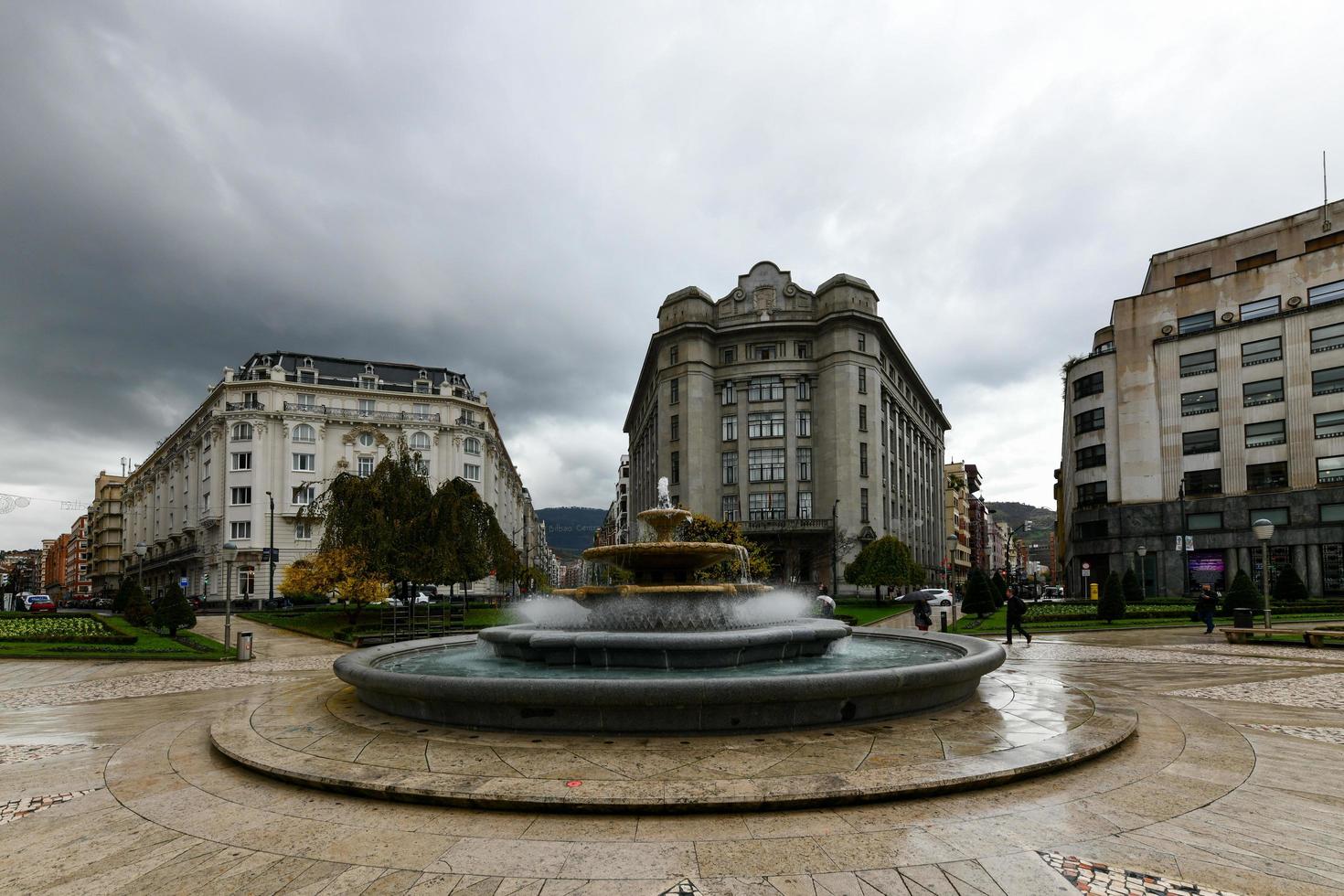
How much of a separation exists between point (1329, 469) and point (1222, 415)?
6134mm

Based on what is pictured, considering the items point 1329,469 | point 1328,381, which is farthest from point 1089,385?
point 1329,469

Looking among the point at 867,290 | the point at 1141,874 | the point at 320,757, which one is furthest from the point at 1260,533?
the point at 867,290

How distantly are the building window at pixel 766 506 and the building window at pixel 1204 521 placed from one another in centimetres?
2762

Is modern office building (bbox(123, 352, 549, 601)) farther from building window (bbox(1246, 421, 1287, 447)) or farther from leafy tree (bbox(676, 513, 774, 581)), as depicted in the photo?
building window (bbox(1246, 421, 1287, 447))

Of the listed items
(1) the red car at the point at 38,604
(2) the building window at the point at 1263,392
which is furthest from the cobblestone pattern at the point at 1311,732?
(1) the red car at the point at 38,604

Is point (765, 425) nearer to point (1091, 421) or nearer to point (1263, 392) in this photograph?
point (1091, 421)

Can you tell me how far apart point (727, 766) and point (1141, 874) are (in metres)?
3.06

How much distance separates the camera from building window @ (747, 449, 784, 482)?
2387 inches

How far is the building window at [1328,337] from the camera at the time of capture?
42.3 m

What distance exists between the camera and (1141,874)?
442cm

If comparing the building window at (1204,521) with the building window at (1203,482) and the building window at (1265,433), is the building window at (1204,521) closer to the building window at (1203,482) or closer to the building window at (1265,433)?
the building window at (1203,482)

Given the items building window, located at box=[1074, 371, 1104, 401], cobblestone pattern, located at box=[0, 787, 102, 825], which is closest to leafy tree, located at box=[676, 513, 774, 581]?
building window, located at box=[1074, 371, 1104, 401]

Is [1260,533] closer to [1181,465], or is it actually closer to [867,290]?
[1181,465]

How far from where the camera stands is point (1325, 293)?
43188mm
